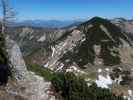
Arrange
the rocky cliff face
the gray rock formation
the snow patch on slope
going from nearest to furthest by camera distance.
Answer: the rocky cliff face
the gray rock formation
the snow patch on slope

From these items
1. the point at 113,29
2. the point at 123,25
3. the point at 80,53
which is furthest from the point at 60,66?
the point at 123,25

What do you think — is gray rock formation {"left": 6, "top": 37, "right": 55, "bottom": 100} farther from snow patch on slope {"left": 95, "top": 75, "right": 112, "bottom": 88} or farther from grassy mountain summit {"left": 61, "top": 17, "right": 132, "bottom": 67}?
grassy mountain summit {"left": 61, "top": 17, "right": 132, "bottom": 67}

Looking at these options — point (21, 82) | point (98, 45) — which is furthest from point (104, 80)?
point (21, 82)

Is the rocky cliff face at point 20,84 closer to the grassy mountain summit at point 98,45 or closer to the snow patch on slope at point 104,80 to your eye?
the snow patch on slope at point 104,80

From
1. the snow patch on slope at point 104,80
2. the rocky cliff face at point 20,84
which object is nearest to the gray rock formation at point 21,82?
the rocky cliff face at point 20,84

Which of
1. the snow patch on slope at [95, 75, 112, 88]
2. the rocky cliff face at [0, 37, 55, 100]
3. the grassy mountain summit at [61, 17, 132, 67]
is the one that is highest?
the rocky cliff face at [0, 37, 55, 100]

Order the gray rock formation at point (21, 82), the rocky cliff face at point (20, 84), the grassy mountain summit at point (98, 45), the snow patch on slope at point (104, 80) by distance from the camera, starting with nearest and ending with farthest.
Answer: the rocky cliff face at point (20, 84)
the gray rock formation at point (21, 82)
the snow patch on slope at point (104, 80)
the grassy mountain summit at point (98, 45)

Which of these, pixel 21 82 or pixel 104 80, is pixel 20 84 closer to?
pixel 21 82

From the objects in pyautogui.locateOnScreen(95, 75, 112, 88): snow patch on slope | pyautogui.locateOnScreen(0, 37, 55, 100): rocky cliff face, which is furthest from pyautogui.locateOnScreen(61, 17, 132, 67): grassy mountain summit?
pyautogui.locateOnScreen(0, 37, 55, 100): rocky cliff face

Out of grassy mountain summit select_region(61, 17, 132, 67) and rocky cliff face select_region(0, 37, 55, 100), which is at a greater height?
rocky cliff face select_region(0, 37, 55, 100)

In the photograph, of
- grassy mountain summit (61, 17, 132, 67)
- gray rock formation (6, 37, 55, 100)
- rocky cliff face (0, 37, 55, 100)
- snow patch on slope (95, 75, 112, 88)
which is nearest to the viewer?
rocky cliff face (0, 37, 55, 100)

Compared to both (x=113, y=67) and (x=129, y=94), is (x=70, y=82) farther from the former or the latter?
(x=113, y=67)
